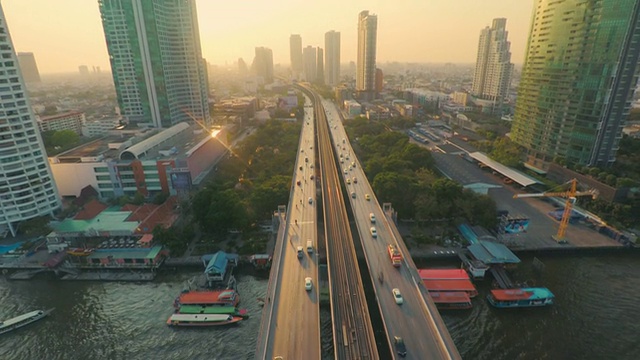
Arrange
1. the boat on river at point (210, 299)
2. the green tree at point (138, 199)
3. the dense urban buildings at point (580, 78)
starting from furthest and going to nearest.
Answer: the dense urban buildings at point (580, 78) < the green tree at point (138, 199) < the boat on river at point (210, 299)

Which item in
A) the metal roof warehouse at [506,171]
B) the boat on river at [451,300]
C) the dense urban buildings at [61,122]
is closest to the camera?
the boat on river at [451,300]

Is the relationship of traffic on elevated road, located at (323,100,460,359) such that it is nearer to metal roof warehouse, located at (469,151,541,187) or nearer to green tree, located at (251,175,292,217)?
green tree, located at (251,175,292,217)

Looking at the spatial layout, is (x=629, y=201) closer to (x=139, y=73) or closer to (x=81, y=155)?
(x=81, y=155)

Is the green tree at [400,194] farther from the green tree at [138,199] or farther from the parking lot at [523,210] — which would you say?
the green tree at [138,199]

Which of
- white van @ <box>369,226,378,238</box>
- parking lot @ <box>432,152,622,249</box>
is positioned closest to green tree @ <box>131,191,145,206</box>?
white van @ <box>369,226,378,238</box>

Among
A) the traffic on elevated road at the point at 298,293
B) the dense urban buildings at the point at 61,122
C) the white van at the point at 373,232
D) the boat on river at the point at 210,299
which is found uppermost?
the dense urban buildings at the point at 61,122

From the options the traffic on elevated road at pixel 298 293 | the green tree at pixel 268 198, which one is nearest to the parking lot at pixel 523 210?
the traffic on elevated road at pixel 298 293
